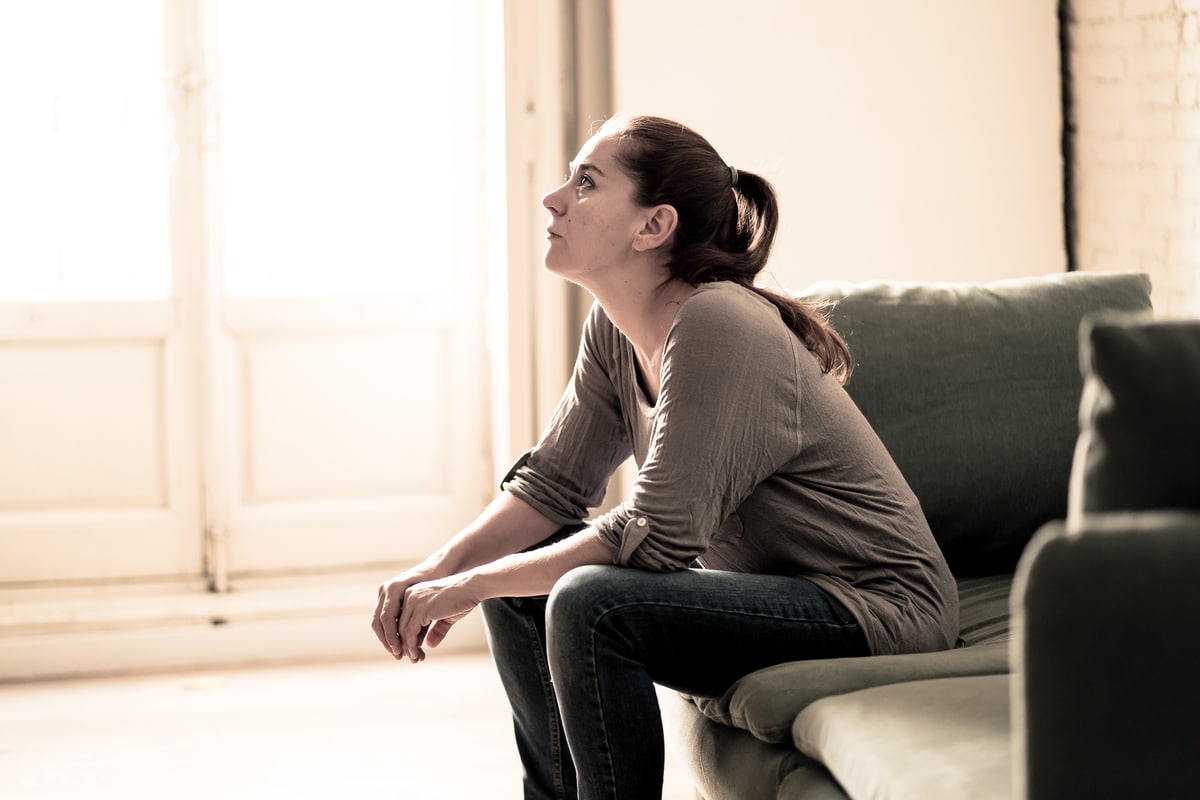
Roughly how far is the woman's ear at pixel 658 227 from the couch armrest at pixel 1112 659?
1.13 meters

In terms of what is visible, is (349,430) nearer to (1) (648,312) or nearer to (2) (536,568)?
(1) (648,312)

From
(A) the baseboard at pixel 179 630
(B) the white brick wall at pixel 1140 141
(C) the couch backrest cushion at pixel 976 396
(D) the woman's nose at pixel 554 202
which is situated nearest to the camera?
(D) the woman's nose at pixel 554 202

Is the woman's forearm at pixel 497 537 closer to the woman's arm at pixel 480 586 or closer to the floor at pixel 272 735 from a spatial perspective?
the woman's arm at pixel 480 586

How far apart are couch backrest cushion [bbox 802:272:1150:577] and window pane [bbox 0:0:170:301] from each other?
84.0 inches

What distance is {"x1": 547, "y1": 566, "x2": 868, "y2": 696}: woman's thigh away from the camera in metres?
1.72

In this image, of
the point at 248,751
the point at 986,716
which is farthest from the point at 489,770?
the point at 986,716

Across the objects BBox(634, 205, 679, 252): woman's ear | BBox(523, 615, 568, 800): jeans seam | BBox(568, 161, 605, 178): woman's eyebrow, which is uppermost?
BBox(568, 161, 605, 178): woman's eyebrow

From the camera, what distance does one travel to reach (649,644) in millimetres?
1727

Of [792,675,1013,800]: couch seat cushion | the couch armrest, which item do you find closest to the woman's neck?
[792,675,1013,800]: couch seat cushion

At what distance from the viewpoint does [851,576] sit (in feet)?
6.23

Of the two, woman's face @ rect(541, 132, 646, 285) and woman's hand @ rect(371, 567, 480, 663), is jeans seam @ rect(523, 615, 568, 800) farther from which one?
woman's face @ rect(541, 132, 646, 285)

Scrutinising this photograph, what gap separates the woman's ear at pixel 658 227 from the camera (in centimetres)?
208

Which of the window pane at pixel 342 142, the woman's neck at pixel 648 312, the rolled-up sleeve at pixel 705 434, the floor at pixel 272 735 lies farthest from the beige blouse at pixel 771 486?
the window pane at pixel 342 142

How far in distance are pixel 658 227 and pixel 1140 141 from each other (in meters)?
1.76
